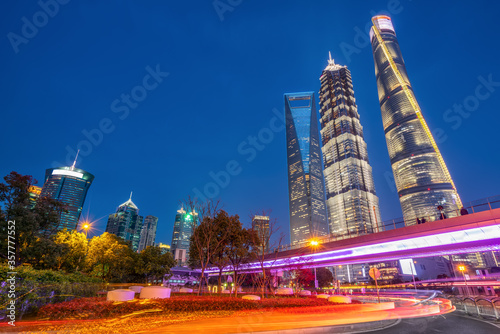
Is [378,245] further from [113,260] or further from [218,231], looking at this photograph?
[113,260]

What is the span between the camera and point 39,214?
23750 millimetres

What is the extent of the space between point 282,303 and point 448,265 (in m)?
192

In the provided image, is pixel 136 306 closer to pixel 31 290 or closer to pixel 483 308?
pixel 31 290

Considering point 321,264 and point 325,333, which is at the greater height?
point 321,264

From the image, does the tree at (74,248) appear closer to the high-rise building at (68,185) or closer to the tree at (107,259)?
the tree at (107,259)

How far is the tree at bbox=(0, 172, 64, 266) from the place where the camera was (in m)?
21.3

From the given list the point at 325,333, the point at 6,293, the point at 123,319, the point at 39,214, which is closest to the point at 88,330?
the point at 123,319

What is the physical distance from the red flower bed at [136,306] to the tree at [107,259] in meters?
23.1

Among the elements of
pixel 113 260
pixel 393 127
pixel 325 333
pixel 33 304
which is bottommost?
pixel 325 333

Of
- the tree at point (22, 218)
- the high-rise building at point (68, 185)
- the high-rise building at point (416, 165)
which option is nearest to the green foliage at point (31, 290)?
the tree at point (22, 218)

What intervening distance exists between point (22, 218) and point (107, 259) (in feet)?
52.9

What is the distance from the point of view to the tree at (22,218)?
21.3 meters

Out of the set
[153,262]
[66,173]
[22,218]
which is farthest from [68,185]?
[22,218]

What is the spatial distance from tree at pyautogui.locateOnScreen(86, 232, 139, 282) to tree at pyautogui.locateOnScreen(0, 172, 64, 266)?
11.0 metres
